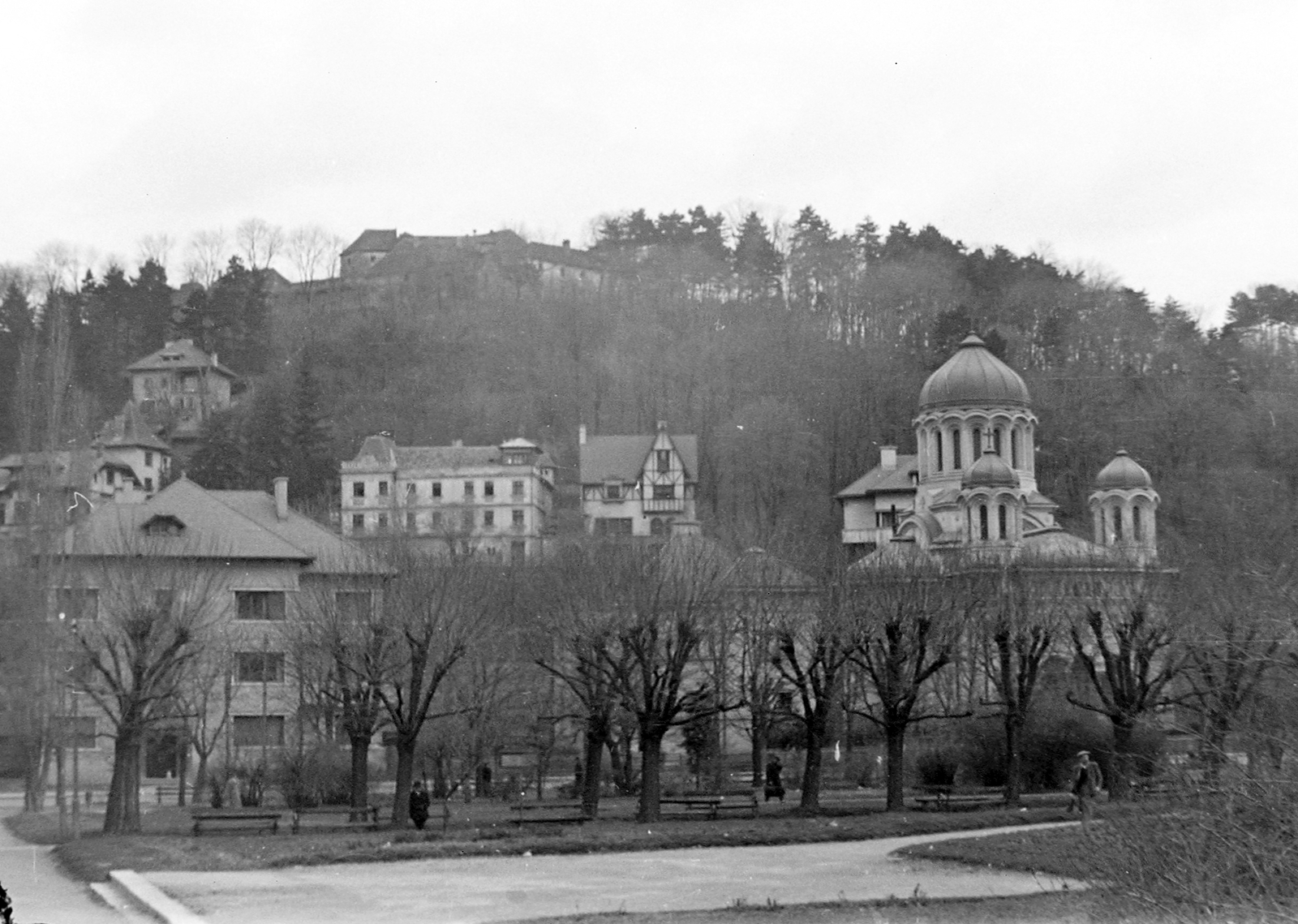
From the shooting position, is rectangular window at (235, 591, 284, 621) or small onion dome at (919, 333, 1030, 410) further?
small onion dome at (919, 333, 1030, 410)

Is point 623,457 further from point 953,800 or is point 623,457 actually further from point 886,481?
point 953,800

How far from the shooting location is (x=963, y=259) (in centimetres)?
12500

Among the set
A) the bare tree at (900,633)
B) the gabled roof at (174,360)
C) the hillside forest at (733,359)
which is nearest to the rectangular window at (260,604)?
the bare tree at (900,633)

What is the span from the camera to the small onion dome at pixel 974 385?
8188 cm

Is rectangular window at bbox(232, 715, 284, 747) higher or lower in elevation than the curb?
higher

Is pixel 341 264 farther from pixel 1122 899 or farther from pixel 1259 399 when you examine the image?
pixel 1122 899

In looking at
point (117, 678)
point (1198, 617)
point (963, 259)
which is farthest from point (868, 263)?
point (117, 678)

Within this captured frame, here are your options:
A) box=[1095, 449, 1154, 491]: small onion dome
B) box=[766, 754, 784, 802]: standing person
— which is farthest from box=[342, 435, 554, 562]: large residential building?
box=[766, 754, 784, 802]: standing person

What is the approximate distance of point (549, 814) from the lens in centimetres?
3866

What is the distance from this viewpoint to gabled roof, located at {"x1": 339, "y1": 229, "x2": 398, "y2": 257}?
16375 centimetres

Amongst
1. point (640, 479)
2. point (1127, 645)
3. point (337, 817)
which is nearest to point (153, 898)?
point (337, 817)

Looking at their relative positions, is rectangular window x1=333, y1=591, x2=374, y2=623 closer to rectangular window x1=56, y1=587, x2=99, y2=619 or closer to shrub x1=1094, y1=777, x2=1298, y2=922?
rectangular window x1=56, y1=587, x2=99, y2=619

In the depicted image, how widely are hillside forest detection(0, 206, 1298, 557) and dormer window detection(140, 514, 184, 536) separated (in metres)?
36.1

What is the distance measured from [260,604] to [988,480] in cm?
3001
